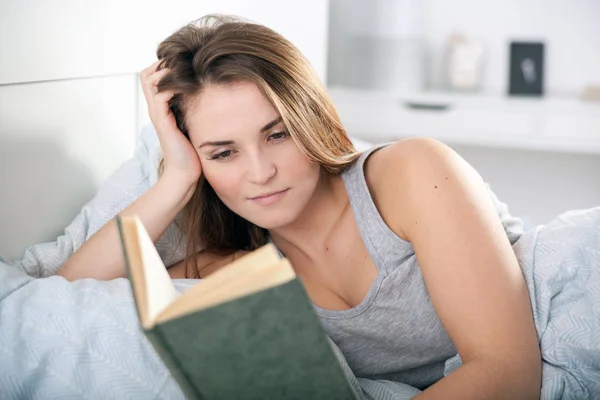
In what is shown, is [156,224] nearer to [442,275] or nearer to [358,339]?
[358,339]

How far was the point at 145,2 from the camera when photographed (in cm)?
174

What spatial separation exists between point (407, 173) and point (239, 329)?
23.2 inches

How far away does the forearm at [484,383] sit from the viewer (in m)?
1.06

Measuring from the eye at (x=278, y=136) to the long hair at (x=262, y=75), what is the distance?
0.02m

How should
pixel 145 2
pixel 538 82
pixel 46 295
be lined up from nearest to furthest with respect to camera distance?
1. pixel 46 295
2. pixel 145 2
3. pixel 538 82

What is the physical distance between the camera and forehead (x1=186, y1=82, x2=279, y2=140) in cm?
122

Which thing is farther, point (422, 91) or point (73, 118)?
point (422, 91)

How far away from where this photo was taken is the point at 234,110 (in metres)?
1.23

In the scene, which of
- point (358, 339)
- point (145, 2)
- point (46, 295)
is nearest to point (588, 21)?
point (145, 2)

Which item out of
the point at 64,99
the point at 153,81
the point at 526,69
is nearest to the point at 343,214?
the point at 153,81

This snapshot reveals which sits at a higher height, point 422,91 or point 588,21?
point 588,21

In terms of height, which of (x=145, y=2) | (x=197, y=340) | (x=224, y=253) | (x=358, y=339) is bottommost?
(x=358, y=339)

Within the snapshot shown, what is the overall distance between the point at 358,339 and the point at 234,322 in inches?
25.4

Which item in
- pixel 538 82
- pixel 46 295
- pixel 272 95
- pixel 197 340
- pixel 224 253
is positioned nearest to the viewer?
pixel 197 340
